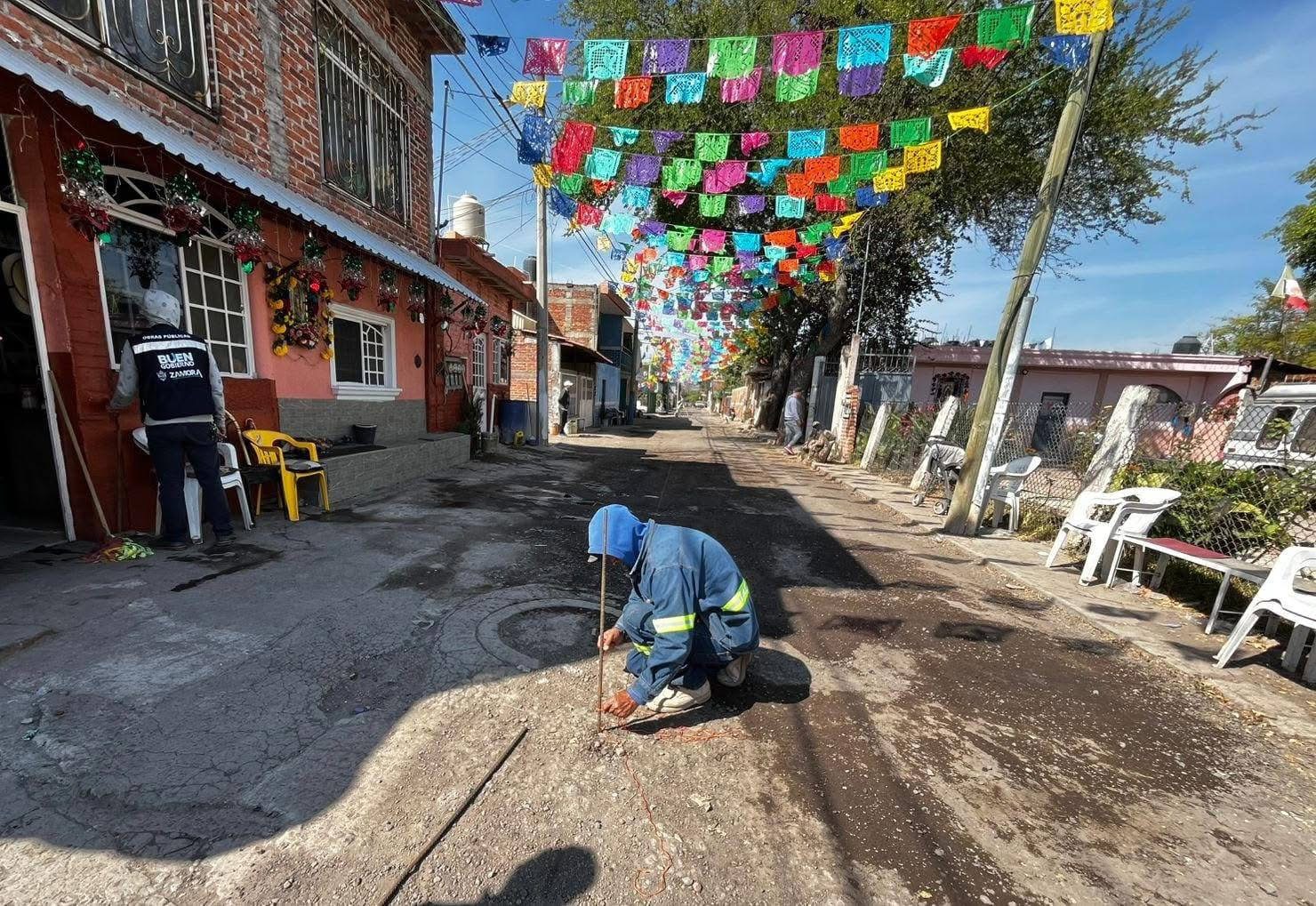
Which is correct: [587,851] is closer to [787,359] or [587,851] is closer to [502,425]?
[502,425]

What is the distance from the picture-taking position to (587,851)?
5.83ft

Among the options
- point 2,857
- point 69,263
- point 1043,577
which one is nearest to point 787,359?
point 1043,577

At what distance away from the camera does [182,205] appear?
428cm

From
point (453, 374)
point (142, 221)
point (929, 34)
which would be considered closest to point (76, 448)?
point (142, 221)

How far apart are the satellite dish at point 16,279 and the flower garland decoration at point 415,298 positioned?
4509mm

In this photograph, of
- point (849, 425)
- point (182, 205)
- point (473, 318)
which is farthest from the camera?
point (849, 425)

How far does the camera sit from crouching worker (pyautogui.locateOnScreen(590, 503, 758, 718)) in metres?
2.32

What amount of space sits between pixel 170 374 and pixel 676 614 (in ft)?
14.6

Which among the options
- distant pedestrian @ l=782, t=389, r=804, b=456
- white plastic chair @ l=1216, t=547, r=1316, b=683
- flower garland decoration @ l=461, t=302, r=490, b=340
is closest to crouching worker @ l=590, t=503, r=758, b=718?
white plastic chair @ l=1216, t=547, r=1316, b=683

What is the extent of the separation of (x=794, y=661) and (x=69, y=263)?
6003 mm

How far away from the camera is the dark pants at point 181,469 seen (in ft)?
13.0

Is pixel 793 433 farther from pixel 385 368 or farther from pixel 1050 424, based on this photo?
pixel 385 368

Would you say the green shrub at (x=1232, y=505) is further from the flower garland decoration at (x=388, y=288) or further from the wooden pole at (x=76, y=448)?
the flower garland decoration at (x=388, y=288)

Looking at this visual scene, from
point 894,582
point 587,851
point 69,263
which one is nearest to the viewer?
point 587,851
